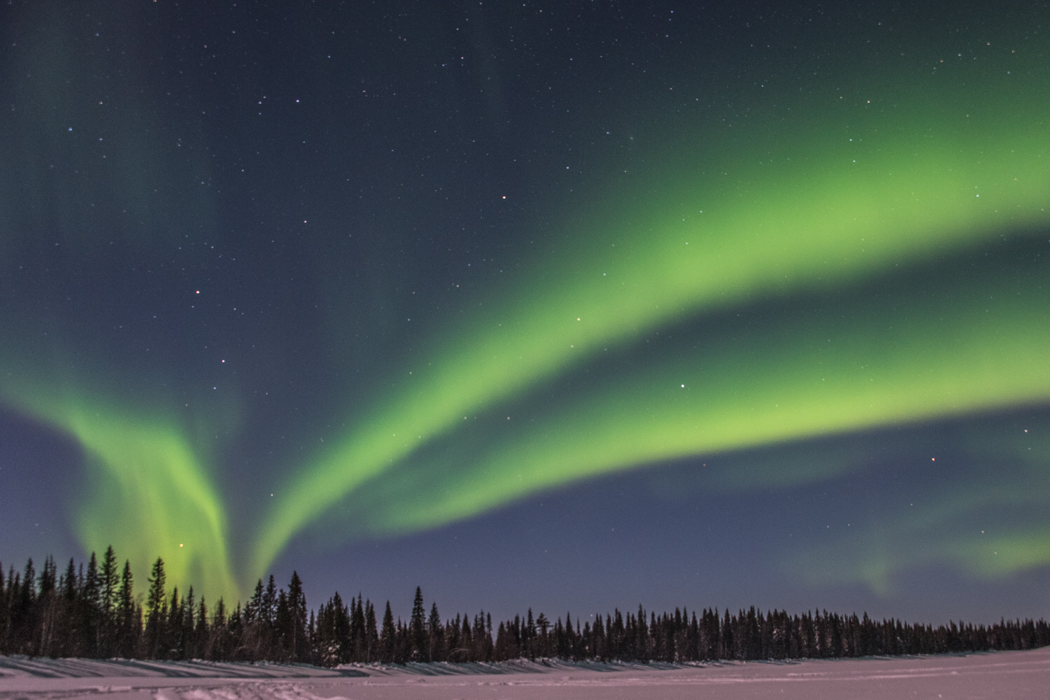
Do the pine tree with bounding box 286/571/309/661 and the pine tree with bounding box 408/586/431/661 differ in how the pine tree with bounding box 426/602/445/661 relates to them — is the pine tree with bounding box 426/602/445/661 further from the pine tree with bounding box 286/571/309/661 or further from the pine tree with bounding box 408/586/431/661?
the pine tree with bounding box 286/571/309/661

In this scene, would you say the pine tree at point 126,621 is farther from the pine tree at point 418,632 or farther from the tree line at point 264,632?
the pine tree at point 418,632

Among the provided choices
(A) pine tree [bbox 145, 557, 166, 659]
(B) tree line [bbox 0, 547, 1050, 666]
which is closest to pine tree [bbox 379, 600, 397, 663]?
(B) tree line [bbox 0, 547, 1050, 666]

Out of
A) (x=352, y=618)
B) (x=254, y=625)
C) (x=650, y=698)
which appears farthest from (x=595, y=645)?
(x=650, y=698)

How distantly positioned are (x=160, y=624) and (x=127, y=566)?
8493 millimetres

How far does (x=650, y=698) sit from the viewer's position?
30.3 meters

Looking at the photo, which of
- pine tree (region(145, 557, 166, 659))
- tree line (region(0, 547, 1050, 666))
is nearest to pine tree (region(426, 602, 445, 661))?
tree line (region(0, 547, 1050, 666))

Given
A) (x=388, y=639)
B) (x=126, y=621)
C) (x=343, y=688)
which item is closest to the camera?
(x=343, y=688)

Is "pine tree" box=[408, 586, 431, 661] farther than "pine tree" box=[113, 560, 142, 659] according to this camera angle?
Yes

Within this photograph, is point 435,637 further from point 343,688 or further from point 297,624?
point 343,688

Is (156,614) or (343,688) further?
(156,614)

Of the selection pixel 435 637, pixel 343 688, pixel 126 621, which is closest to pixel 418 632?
pixel 435 637

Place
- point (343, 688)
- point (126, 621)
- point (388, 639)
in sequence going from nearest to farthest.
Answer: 1. point (343, 688)
2. point (126, 621)
3. point (388, 639)

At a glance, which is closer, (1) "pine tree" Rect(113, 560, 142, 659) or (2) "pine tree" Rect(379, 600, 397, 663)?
(1) "pine tree" Rect(113, 560, 142, 659)

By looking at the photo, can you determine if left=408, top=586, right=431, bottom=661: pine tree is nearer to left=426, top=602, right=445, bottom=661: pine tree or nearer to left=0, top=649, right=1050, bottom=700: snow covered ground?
left=426, top=602, right=445, bottom=661: pine tree
